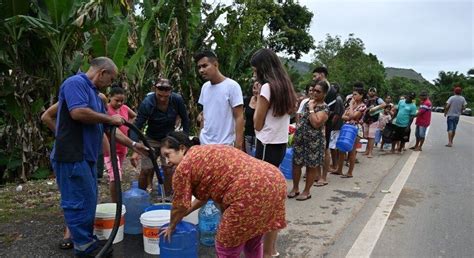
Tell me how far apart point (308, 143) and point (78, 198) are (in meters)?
3.18

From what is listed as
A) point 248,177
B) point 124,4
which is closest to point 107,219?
point 248,177

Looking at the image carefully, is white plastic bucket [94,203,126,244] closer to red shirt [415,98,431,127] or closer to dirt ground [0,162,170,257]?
dirt ground [0,162,170,257]

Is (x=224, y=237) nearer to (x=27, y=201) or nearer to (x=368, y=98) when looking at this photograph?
(x=27, y=201)

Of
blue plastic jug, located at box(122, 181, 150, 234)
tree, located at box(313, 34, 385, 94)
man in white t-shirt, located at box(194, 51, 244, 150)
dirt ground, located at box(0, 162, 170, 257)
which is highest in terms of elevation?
tree, located at box(313, 34, 385, 94)

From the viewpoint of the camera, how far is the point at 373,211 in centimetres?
511

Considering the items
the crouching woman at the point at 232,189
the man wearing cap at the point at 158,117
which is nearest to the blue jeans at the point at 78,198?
the crouching woman at the point at 232,189

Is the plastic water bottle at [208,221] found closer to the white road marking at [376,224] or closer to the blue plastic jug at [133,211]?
the blue plastic jug at [133,211]

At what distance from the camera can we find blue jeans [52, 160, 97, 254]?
129 inches

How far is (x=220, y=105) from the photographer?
157 inches

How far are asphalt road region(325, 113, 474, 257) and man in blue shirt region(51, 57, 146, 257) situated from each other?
2264 millimetres

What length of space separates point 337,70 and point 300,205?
2853 cm

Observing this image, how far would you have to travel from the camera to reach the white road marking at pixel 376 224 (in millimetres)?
3875

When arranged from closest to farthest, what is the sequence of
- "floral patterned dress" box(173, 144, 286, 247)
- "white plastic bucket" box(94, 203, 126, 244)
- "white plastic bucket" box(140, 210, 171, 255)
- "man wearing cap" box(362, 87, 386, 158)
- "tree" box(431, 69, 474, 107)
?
"floral patterned dress" box(173, 144, 286, 247), "white plastic bucket" box(140, 210, 171, 255), "white plastic bucket" box(94, 203, 126, 244), "man wearing cap" box(362, 87, 386, 158), "tree" box(431, 69, 474, 107)

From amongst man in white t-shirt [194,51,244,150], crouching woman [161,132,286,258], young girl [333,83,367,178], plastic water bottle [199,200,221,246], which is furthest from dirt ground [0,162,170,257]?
young girl [333,83,367,178]
